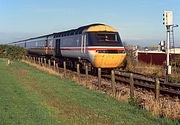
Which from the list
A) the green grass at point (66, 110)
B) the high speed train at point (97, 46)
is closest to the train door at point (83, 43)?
the high speed train at point (97, 46)

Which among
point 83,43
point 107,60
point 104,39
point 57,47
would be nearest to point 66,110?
point 107,60

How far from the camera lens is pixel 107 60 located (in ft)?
79.8

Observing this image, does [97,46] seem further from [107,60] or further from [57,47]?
[57,47]

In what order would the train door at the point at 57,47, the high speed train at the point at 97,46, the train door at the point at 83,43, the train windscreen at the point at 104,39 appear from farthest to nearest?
the train door at the point at 57,47 < the train door at the point at 83,43 < the train windscreen at the point at 104,39 < the high speed train at the point at 97,46

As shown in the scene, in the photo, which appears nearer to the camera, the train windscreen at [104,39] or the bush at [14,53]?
the train windscreen at [104,39]

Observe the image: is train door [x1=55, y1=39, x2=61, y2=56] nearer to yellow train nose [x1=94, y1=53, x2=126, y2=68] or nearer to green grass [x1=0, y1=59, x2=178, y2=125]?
yellow train nose [x1=94, y1=53, x2=126, y2=68]

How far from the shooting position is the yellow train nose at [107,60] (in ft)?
78.9

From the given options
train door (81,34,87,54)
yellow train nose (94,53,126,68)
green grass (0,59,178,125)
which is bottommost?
green grass (0,59,178,125)

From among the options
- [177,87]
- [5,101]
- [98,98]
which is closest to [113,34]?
[177,87]

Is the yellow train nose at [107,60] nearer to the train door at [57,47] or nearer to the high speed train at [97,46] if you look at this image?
the high speed train at [97,46]

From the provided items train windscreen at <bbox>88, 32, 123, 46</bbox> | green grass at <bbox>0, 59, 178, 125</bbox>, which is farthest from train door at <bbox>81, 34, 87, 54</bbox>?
green grass at <bbox>0, 59, 178, 125</bbox>

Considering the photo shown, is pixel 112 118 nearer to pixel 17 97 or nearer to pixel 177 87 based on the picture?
pixel 17 97

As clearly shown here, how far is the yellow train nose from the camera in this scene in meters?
24.1

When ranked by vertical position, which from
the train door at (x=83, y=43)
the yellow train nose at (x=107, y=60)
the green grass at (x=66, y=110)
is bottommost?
the green grass at (x=66, y=110)
